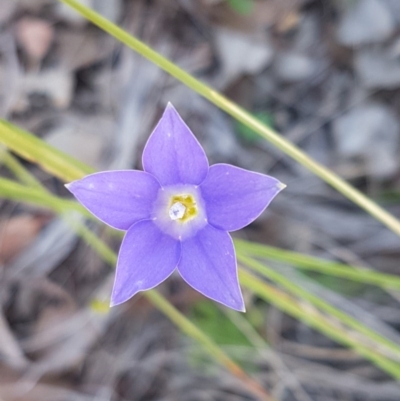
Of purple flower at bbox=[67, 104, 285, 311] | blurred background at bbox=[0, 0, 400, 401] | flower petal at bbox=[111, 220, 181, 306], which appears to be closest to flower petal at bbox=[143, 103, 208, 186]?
purple flower at bbox=[67, 104, 285, 311]

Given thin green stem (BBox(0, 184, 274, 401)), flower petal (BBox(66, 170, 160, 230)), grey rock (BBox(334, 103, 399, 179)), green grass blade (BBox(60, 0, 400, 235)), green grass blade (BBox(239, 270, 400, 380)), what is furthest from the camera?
grey rock (BBox(334, 103, 399, 179))

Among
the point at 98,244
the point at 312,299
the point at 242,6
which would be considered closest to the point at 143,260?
the point at 312,299

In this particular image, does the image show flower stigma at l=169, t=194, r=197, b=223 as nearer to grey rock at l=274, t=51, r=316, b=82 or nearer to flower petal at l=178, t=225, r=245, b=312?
flower petal at l=178, t=225, r=245, b=312

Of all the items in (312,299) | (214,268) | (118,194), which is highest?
(118,194)

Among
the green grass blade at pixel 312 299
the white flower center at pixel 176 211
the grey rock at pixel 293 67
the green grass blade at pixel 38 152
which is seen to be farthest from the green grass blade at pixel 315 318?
the grey rock at pixel 293 67

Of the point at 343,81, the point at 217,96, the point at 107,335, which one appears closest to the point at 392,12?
the point at 343,81

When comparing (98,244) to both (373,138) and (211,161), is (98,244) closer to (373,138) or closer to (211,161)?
(211,161)
